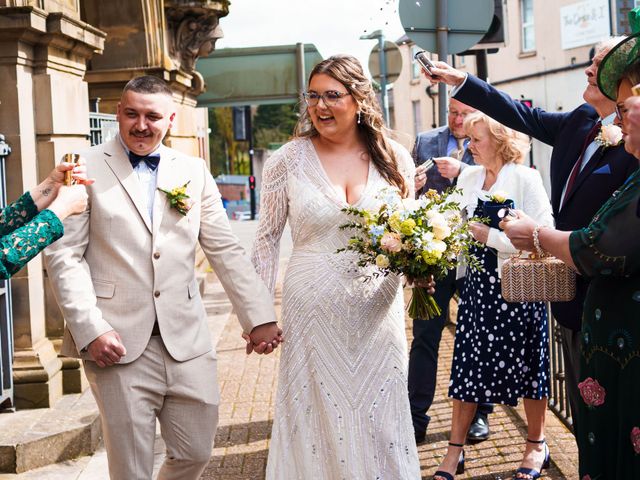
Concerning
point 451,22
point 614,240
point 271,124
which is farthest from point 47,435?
point 271,124

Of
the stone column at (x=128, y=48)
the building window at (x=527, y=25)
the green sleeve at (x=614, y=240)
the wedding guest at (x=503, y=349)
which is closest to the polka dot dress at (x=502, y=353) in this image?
the wedding guest at (x=503, y=349)

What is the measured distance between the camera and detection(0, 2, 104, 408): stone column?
6547 millimetres

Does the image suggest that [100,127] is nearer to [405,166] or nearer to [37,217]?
[405,166]

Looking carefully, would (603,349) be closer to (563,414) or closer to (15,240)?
(15,240)

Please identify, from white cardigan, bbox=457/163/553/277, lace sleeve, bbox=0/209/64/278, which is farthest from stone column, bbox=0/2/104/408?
lace sleeve, bbox=0/209/64/278

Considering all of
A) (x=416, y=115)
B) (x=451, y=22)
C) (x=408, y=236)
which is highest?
(x=416, y=115)

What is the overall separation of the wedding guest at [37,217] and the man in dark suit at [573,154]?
6.97ft

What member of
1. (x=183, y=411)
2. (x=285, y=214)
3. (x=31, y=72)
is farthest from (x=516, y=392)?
(x=31, y=72)

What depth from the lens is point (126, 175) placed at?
14.3ft

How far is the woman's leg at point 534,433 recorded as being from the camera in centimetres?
564

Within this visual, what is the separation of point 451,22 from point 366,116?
3286 mm

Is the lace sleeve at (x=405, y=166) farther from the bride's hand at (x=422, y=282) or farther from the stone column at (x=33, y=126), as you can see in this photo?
the stone column at (x=33, y=126)

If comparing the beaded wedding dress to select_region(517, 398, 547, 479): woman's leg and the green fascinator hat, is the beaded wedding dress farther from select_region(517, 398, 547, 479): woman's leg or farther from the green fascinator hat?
the green fascinator hat

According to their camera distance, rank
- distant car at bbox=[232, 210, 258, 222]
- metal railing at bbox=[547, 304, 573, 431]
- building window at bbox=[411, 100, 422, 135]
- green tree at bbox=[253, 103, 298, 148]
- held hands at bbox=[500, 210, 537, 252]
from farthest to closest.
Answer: green tree at bbox=[253, 103, 298, 148] → building window at bbox=[411, 100, 422, 135] → distant car at bbox=[232, 210, 258, 222] → metal railing at bbox=[547, 304, 573, 431] → held hands at bbox=[500, 210, 537, 252]
